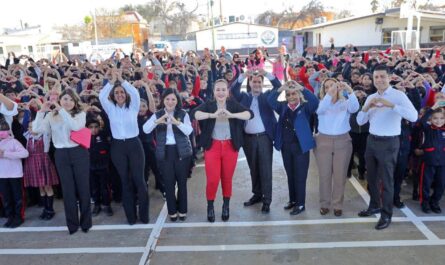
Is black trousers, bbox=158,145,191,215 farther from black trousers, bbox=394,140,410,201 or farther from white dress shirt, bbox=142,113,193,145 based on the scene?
black trousers, bbox=394,140,410,201

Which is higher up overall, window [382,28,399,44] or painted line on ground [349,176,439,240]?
window [382,28,399,44]

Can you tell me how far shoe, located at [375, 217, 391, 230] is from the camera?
14.1 ft

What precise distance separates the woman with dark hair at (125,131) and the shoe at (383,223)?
8.55 ft

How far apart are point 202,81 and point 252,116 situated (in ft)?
11.5

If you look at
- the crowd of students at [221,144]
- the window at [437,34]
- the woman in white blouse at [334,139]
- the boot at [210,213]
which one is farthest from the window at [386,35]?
the boot at [210,213]

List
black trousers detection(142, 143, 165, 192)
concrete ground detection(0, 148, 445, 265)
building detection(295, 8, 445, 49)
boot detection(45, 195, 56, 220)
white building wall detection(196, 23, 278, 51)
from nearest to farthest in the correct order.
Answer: concrete ground detection(0, 148, 445, 265), boot detection(45, 195, 56, 220), black trousers detection(142, 143, 165, 192), building detection(295, 8, 445, 49), white building wall detection(196, 23, 278, 51)

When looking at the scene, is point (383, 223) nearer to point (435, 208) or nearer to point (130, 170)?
point (435, 208)

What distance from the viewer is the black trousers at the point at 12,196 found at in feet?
15.4


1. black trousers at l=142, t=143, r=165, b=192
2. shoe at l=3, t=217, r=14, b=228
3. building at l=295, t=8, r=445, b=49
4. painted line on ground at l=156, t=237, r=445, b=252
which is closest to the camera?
painted line on ground at l=156, t=237, r=445, b=252

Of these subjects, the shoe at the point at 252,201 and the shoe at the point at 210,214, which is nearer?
the shoe at the point at 210,214

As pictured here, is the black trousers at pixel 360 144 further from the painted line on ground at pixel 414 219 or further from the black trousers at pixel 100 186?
the black trousers at pixel 100 186

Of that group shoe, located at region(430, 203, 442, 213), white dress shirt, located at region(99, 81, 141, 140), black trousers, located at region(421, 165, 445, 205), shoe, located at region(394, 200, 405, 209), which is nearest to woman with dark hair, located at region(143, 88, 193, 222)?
Answer: white dress shirt, located at region(99, 81, 141, 140)

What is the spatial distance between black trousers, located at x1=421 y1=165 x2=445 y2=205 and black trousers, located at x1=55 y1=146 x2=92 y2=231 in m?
3.88

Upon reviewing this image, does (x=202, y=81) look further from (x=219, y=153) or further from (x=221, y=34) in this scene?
(x=221, y=34)
